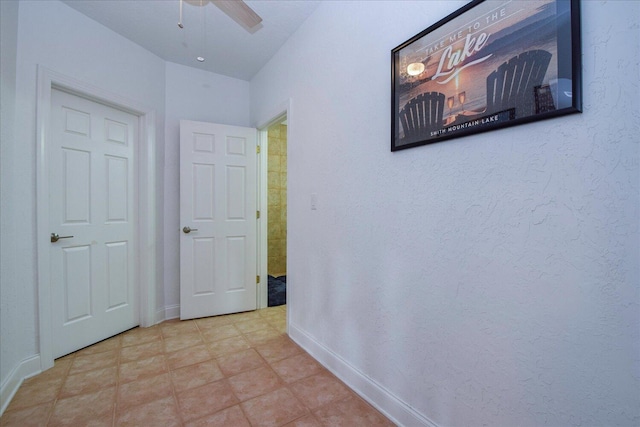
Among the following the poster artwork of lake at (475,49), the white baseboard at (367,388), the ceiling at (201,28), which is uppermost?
the ceiling at (201,28)

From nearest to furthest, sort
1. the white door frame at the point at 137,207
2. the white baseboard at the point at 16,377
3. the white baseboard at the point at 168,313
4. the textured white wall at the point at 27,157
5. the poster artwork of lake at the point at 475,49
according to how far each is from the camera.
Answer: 1. the poster artwork of lake at the point at 475,49
2. the white baseboard at the point at 16,377
3. the textured white wall at the point at 27,157
4. the white door frame at the point at 137,207
5. the white baseboard at the point at 168,313

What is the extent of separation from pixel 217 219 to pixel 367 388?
2101mm

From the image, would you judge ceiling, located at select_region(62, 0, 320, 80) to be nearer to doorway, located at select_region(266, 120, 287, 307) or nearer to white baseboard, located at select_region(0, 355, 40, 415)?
doorway, located at select_region(266, 120, 287, 307)

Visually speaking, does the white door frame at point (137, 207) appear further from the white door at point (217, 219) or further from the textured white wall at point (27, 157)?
the white door at point (217, 219)

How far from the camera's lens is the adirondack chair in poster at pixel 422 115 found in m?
1.29

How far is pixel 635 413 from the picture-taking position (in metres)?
0.81

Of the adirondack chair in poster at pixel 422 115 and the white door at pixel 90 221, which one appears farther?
the white door at pixel 90 221

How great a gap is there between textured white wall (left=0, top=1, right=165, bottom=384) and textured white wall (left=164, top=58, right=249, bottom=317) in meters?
0.75

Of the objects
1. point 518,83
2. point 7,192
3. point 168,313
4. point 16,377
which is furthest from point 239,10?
point 168,313

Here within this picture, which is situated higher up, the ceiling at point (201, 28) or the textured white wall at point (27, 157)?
the ceiling at point (201, 28)

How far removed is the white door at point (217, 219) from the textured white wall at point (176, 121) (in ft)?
0.57

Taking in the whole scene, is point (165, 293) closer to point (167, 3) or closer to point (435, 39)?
point (167, 3)

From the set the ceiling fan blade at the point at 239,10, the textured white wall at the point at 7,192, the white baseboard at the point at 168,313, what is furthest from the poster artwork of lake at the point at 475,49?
the white baseboard at the point at 168,313

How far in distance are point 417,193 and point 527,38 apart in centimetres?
70
